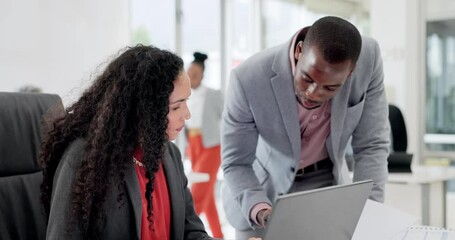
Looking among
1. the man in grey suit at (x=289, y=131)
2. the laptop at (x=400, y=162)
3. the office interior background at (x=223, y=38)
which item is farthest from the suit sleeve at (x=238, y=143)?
the laptop at (x=400, y=162)

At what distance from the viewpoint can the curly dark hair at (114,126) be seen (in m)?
1.07

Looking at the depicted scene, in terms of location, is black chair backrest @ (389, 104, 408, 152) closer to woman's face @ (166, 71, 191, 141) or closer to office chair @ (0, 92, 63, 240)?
woman's face @ (166, 71, 191, 141)

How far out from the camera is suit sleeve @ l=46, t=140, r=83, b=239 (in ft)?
3.41

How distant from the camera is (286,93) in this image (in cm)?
134

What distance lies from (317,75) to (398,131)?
2380 mm

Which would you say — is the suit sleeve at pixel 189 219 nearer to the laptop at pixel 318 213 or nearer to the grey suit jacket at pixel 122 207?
the grey suit jacket at pixel 122 207

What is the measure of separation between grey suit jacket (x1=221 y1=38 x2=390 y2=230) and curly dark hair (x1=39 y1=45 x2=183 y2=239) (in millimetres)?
273

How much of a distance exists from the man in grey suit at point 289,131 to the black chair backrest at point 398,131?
76.1 inches

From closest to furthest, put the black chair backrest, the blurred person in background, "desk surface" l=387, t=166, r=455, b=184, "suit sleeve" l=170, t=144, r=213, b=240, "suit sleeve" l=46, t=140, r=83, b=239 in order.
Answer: "suit sleeve" l=46, t=140, r=83, b=239, "suit sleeve" l=170, t=144, r=213, b=240, "desk surface" l=387, t=166, r=455, b=184, the black chair backrest, the blurred person in background

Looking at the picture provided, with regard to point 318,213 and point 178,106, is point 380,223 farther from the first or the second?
point 178,106

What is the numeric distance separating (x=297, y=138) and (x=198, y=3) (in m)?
4.19

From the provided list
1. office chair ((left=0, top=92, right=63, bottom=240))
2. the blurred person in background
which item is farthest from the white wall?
office chair ((left=0, top=92, right=63, bottom=240))

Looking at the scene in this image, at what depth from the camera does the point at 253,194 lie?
1.32 meters

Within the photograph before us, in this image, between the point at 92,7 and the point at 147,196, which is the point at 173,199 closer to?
the point at 147,196
